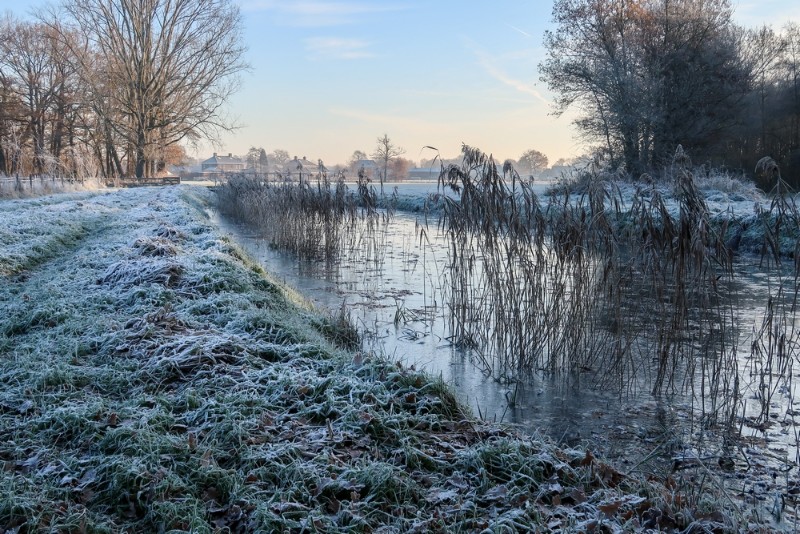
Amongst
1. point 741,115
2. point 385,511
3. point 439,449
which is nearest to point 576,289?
point 439,449

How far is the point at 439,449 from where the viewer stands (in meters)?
3.06

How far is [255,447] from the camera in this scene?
2.95 meters

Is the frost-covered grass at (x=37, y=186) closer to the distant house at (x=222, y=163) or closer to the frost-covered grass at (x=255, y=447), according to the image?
the frost-covered grass at (x=255, y=447)

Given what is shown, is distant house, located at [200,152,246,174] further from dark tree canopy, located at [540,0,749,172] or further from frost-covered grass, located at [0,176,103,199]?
dark tree canopy, located at [540,0,749,172]

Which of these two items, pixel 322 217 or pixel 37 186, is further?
pixel 37 186

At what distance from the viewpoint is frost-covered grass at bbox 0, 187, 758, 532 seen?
8.05 feet

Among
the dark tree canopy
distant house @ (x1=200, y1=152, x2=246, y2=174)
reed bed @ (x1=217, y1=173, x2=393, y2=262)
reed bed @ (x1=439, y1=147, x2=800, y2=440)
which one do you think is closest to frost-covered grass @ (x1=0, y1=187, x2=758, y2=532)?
reed bed @ (x1=439, y1=147, x2=800, y2=440)

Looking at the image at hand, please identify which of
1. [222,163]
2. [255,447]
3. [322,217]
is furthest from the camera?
[222,163]

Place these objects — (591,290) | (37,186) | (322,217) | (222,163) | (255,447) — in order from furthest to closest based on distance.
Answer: (222,163) < (37,186) < (322,217) < (591,290) < (255,447)

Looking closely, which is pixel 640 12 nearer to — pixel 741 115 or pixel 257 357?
pixel 741 115

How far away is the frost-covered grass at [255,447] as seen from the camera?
96.7 inches

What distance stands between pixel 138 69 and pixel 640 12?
945 inches

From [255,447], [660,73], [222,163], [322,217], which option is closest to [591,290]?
[255,447]

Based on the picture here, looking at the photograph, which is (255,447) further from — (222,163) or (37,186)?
(222,163)
